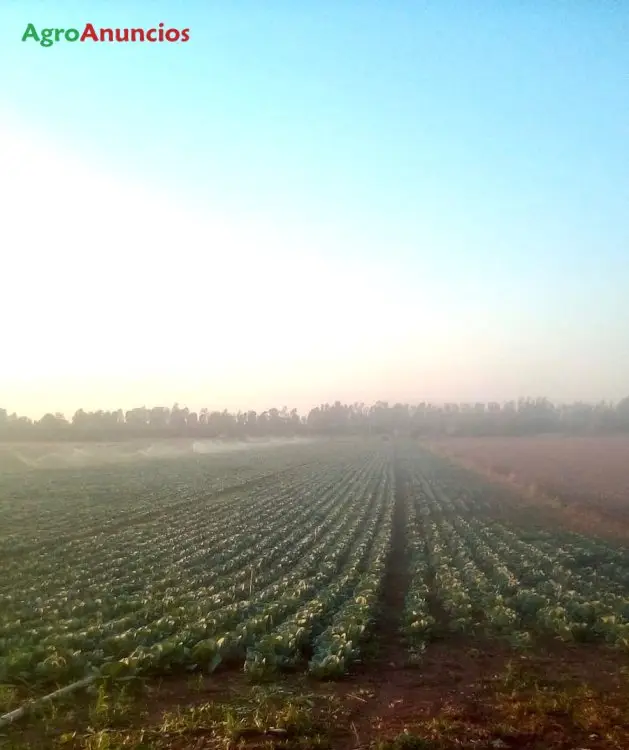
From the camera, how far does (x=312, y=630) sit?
41.1 ft

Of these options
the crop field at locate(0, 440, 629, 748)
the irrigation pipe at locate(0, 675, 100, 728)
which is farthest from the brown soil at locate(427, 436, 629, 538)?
the irrigation pipe at locate(0, 675, 100, 728)

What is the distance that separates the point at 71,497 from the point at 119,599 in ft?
79.1

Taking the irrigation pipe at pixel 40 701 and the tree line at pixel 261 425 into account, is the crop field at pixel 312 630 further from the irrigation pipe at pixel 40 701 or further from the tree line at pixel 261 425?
the tree line at pixel 261 425

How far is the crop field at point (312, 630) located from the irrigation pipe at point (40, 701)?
128mm

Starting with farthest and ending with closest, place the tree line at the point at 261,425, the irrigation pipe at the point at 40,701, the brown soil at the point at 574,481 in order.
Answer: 1. the tree line at the point at 261,425
2. the brown soil at the point at 574,481
3. the irrigation pipe at the point at 40,701

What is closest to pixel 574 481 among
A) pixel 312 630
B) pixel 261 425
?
pixel 312 630

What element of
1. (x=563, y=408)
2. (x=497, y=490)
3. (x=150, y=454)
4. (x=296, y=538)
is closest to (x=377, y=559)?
(x=296, y=538)

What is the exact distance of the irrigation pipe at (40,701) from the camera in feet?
26.4

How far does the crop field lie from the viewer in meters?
8.13

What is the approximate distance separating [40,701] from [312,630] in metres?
5.52

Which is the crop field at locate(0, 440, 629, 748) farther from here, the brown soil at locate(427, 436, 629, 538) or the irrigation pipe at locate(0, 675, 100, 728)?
the brown soil at locate(427, 436, 629, 538)

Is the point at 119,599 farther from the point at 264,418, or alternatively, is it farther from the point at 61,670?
the point at 264,418

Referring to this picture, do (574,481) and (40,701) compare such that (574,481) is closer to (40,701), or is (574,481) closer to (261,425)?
(40,701)

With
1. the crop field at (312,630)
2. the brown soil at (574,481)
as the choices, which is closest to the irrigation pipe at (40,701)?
the crop field at (312,630)
